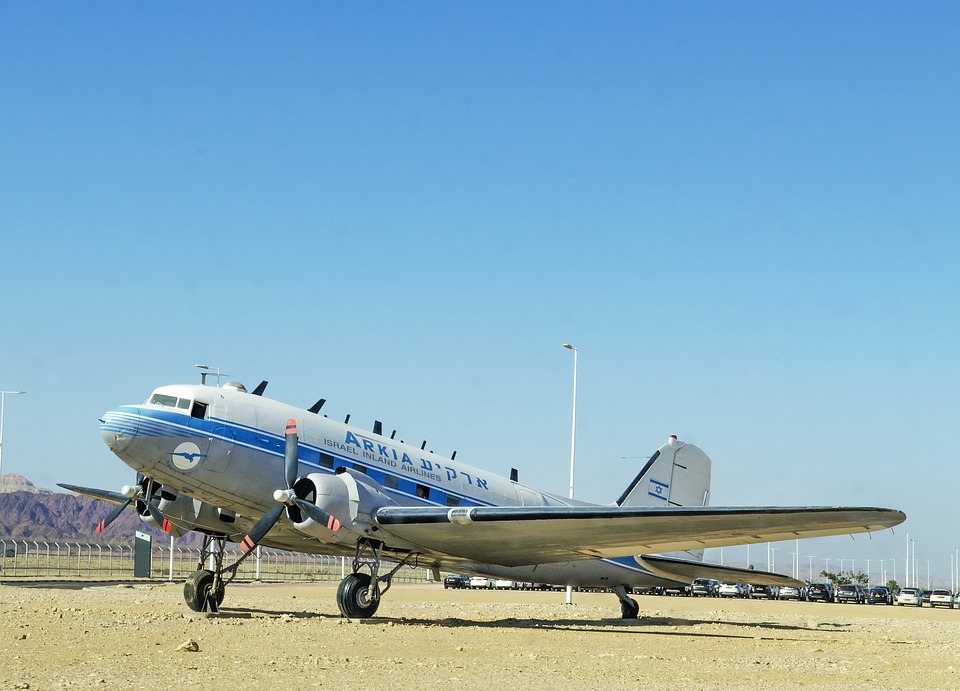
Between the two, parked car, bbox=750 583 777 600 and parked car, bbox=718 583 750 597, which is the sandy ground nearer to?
parked car, bbox=718 583 750 597

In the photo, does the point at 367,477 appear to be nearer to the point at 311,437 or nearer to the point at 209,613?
the point at 311,437

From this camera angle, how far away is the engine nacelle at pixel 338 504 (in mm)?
20922

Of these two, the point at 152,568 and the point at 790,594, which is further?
the point at 152,568

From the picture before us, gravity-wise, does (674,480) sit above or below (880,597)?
above

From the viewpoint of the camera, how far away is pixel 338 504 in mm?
21172

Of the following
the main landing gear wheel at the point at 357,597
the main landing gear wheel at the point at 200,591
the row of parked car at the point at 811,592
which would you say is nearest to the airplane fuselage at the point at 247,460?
the main landing gear wheel at the point at 357,597

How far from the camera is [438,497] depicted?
24.4m

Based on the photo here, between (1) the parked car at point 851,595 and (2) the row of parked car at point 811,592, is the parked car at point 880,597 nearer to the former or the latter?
(2) the row of parked car at point 811,592

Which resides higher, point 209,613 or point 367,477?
point 367,477

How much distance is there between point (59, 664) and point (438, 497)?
1233 centimetres

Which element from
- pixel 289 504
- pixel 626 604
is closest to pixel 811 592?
pixel 626 604

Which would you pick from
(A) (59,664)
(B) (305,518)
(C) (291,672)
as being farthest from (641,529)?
(A) (59,664)

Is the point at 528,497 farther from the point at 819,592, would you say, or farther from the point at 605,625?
the point at 819,592

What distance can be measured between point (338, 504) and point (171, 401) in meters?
4.11
